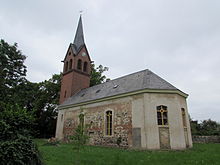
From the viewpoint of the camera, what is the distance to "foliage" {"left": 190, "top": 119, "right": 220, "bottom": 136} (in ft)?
84.9

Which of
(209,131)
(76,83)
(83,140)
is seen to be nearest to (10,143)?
(83,140)

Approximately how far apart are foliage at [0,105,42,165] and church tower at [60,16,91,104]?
60.8 ft

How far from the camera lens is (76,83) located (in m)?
24.2

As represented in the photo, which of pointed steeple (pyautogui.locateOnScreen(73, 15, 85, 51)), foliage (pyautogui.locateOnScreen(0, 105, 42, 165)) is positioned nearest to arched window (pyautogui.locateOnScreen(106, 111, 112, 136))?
foliage (pyautogui.locateOnScreen(0, 105, 42, 165))

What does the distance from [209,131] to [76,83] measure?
74.9ft

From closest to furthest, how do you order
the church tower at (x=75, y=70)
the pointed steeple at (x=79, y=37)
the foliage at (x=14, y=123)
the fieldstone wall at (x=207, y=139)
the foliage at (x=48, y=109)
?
the foliage at (x=14, y=123) → the fieldstone wall at (x=207, y=139) → the church tower at (x=75, y=70) → the pointed steeple at (x=79, y=37) → the foliage at (x=48, y=109)

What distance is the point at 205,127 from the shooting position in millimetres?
28938

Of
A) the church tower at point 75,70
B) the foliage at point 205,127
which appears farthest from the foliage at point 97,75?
the foliage at point 205,127

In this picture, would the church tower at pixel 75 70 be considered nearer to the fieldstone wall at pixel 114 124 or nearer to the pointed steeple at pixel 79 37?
the pointed steeple at pixel 79 37

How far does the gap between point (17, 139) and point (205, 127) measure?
1265 inches

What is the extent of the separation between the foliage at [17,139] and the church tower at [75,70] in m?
18.5

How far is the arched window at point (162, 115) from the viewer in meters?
12.8

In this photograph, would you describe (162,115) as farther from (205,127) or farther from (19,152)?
(205,127)

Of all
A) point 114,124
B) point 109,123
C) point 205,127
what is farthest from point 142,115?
point 205,127
